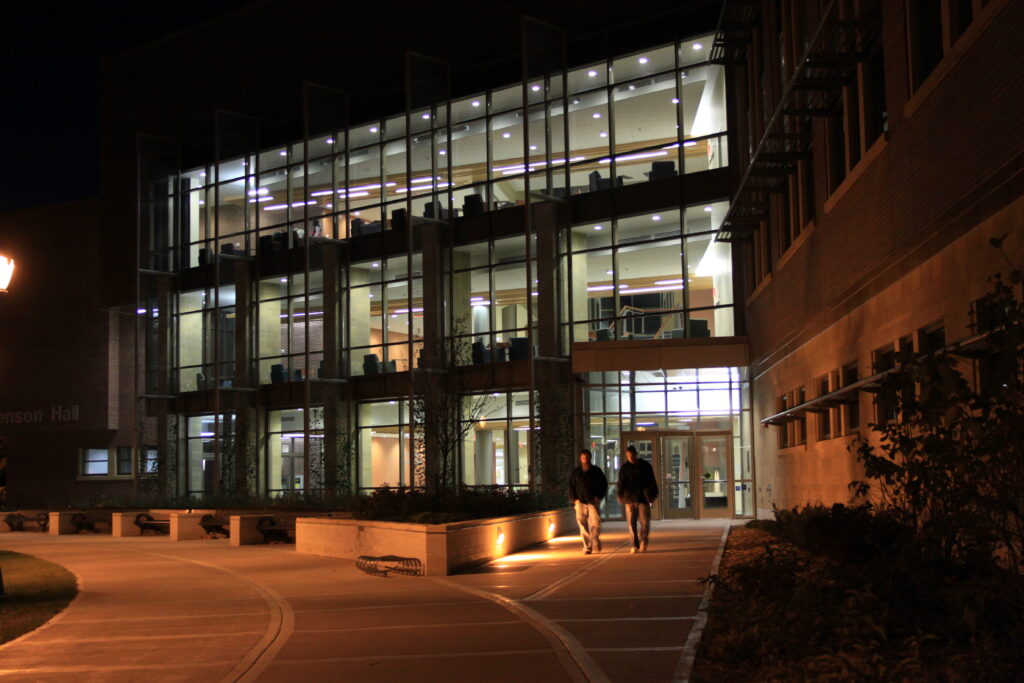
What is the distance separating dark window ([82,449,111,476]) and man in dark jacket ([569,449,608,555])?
35.3 m

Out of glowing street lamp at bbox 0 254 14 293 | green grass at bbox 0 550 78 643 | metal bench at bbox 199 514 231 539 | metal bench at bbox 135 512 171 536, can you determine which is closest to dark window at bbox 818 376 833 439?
green grass at bbox 0 550 78 643

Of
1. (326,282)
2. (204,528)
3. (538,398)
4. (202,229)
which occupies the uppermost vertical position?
(202,229)

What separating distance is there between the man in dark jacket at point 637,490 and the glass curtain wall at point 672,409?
40.5ft

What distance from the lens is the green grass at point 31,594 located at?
1310cm

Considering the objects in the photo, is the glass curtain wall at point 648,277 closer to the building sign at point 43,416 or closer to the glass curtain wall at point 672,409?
the glass curtain wall at point 672,409

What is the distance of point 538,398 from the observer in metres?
32.9

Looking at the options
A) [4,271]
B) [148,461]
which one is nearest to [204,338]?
[148,461]

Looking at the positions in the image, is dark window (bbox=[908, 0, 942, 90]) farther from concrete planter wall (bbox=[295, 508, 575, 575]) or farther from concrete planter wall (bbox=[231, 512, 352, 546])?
concrete planter wall (bbox=[231, 512, 352, 546])

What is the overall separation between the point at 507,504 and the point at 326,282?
19298 mm

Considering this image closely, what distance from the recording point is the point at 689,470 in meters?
32.8

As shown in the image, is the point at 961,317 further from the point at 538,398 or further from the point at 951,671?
the point at 538,398

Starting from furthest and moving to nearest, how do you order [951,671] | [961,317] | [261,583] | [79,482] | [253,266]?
[79,482] < [253,266] < [261,583] < [961,317] < [951,671]

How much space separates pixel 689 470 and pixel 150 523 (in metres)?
15.7

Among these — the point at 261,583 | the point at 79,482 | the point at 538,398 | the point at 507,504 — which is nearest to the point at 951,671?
the point at 261,583
